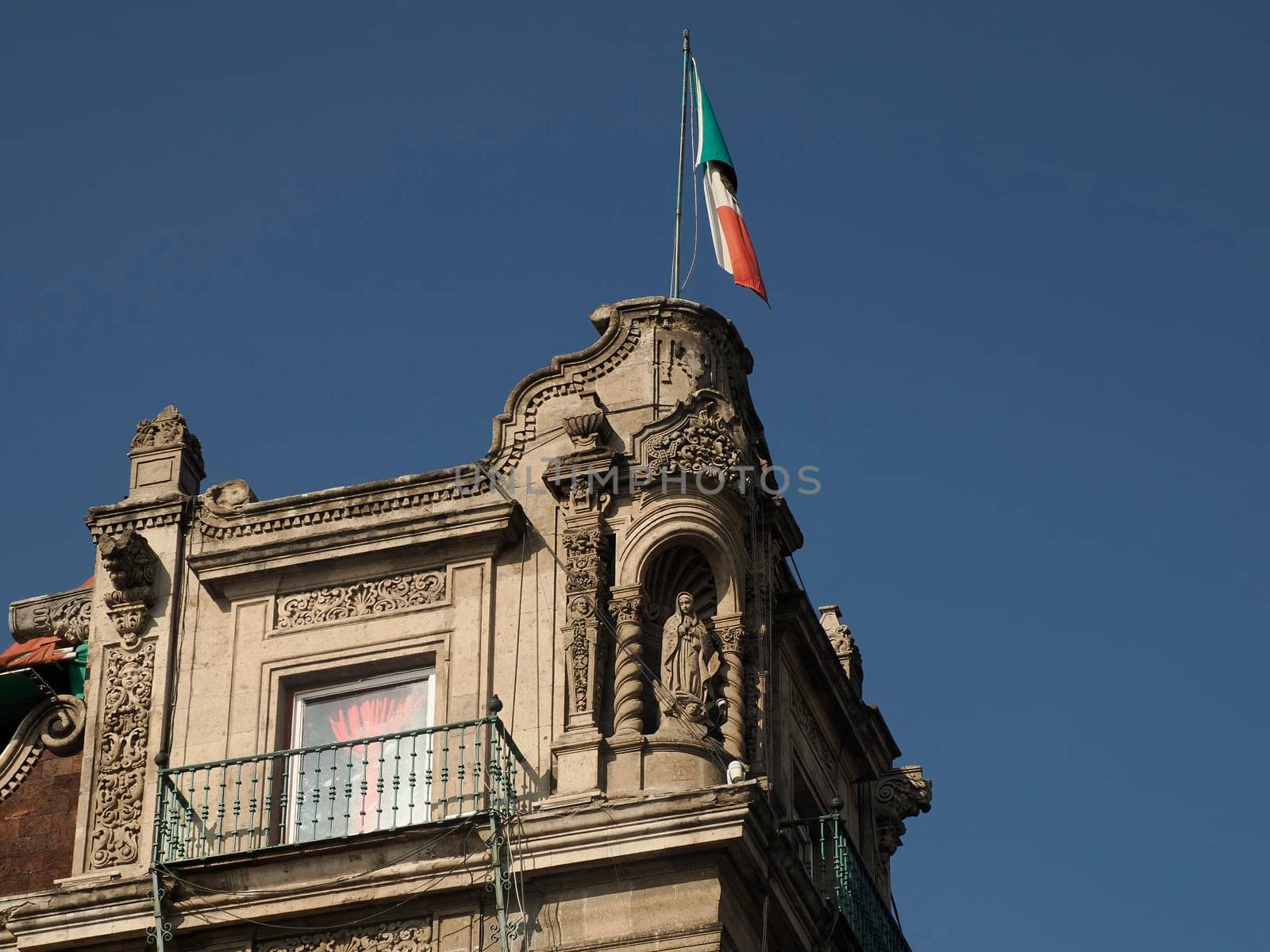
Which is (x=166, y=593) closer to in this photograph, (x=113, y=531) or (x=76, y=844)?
(x=113, y=531)

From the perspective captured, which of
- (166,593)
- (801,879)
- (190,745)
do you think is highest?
(166,593)

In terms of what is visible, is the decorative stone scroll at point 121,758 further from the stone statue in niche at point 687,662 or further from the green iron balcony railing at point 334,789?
the stone statue in niche at point 687,662

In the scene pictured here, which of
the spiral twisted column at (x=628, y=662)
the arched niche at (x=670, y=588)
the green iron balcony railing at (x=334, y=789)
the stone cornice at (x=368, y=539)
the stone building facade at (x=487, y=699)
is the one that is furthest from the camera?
the stone cornice at (x=368, y=539)

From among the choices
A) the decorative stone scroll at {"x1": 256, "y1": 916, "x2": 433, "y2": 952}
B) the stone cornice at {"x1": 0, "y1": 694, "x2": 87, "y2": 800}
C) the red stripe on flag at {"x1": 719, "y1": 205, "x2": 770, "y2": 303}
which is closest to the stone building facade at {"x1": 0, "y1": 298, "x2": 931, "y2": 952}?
the decorative stone scroll at {"x1": 256, "y1": 916, "x2": 433, "y2": 952}

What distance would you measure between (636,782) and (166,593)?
5.46m

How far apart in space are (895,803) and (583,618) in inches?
259

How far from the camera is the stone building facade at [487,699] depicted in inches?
959

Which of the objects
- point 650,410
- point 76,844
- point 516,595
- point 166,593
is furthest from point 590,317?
point 76,844

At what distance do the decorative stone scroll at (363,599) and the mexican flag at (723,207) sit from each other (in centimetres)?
570

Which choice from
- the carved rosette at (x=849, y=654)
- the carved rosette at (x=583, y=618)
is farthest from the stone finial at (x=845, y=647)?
the carved rosette at (x=583, y=618)

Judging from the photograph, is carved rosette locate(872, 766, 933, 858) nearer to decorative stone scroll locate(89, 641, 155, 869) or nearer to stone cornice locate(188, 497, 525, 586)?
stone cornice locate(188, 497, 525, 586)

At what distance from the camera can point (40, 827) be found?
26844 mm

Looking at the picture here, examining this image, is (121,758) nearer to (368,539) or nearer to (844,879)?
(368,539)

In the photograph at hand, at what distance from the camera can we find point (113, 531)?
27.8 m
